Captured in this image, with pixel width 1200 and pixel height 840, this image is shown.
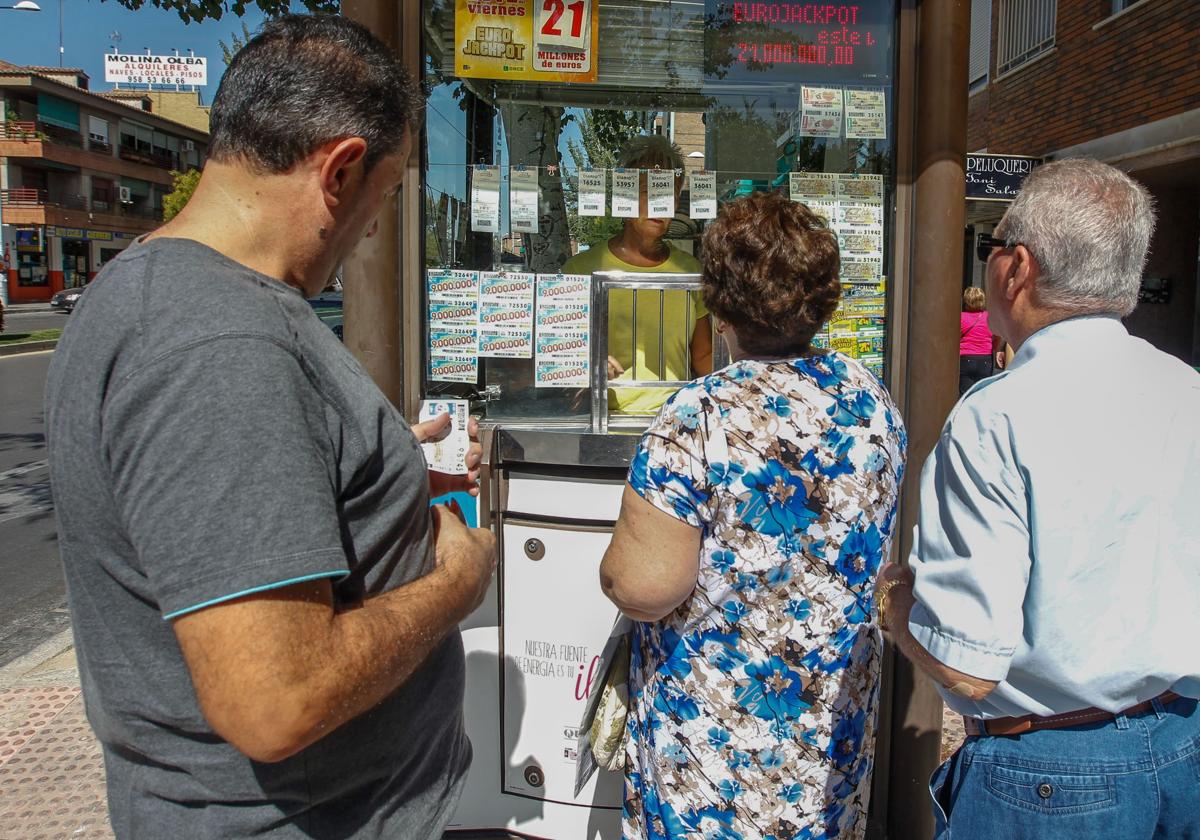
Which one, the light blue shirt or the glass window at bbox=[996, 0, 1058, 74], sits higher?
the glass window at bbox=[996, 0, 1058, 74]

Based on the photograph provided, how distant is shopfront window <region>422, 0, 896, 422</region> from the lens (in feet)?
9.12

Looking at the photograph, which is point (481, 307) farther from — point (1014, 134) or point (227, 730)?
point (1014, 134)

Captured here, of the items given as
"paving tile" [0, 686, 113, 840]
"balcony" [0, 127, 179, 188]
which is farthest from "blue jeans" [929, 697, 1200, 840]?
"balcony" [0, 127, 179, 188]

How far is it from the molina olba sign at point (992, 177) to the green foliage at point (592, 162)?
18.3ft

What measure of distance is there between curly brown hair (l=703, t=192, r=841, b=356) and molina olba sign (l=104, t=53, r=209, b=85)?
64.3m

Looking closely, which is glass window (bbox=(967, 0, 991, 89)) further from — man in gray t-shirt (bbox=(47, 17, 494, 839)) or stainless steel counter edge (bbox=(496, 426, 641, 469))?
man in gray t-shirt (bbox=(47, 17, 494, 839))

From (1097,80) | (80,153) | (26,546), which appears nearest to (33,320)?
(80,153)

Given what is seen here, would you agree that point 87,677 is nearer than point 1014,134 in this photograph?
Yes

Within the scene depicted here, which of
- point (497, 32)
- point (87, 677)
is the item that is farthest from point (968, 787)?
point (497, 32)

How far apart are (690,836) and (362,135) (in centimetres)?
151

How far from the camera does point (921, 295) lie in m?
2.67

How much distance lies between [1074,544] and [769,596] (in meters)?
0.58

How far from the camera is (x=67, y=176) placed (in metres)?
43.9

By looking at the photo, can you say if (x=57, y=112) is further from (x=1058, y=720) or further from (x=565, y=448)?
(x=1058, y=720)
